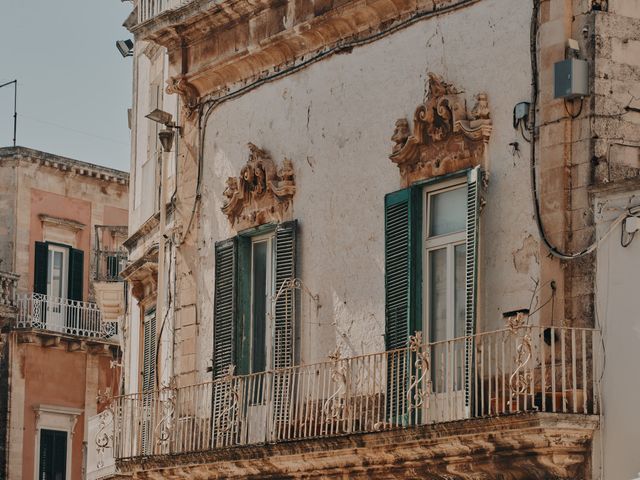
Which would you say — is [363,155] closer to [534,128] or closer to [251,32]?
[251,32]

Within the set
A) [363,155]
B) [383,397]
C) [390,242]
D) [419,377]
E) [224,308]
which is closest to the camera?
[419,377]

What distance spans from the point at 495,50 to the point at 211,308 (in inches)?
229

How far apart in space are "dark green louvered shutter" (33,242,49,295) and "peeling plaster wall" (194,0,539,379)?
2010cm

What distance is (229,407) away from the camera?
20.5m

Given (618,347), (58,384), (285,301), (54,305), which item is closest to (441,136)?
(285,301)

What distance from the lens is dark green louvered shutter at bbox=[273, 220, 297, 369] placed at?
2058 centimetres

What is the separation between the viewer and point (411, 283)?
18578 mm

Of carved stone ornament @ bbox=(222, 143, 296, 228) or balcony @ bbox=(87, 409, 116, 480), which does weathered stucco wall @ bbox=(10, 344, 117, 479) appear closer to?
balcony @ bbox=(87, 409, 116, 480)

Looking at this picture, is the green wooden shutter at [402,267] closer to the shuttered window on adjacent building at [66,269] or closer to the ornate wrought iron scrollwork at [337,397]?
the ornate wrought iron scrollwork at [337,397]

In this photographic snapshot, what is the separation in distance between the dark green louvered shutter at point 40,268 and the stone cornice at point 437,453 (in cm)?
2203

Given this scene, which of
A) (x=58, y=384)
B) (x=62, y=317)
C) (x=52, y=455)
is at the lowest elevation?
(x=52, y=455)

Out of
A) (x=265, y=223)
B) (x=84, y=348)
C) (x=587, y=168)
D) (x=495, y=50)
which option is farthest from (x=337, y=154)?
(x=84, y=348)

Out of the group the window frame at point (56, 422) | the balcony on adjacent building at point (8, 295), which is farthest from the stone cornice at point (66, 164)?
the window frame at point (56, 422)

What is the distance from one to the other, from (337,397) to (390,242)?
65.2 inches
